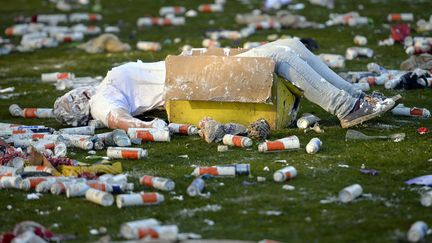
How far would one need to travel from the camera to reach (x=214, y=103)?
10789 mm

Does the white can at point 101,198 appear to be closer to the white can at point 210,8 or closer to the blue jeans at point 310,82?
the blue jeans at point 310,82

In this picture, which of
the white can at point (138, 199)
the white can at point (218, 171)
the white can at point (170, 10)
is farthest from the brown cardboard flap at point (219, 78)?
the white can at point (170, 10)

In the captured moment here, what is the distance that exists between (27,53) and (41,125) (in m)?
7.00

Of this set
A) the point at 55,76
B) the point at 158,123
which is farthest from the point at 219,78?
the point at 55,76

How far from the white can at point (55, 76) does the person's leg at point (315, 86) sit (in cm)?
531

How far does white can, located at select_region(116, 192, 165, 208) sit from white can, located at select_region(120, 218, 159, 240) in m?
0.70

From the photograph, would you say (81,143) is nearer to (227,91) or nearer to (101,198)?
(227,91)

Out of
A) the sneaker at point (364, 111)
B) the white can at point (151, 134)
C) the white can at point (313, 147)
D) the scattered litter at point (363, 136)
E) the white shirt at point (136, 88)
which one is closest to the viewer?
the white can at point (313, 147)

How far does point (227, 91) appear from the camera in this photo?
417 inches

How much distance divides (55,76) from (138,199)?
7411 millimetres

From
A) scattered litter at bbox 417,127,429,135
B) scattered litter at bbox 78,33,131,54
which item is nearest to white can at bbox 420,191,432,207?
scattered litter at bbox 417,127,429,135

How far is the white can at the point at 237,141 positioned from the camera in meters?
9.96

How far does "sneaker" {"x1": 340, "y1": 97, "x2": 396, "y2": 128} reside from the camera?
10.3 m

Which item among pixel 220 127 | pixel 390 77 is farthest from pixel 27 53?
pixel 220 127
